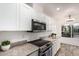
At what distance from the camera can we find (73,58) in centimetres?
168

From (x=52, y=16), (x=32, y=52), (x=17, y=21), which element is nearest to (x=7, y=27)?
(x=17, y=21)

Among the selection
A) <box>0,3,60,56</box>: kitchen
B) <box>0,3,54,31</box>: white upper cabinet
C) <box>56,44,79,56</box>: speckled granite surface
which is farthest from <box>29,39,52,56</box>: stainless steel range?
<box>0,3,54,31</box>: white upper cabinet

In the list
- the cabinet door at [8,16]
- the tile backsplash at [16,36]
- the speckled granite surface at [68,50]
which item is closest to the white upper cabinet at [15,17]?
the cabinet door at [8,16]

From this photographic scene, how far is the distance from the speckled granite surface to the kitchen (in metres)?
0.11

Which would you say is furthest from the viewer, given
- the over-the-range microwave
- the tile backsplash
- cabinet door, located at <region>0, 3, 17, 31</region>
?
the over-the-range microwave

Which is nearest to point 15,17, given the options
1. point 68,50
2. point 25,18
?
point 25,18

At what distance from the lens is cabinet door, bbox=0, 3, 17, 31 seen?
1.54 meters

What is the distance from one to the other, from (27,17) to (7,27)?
585 mm

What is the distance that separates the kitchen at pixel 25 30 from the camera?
160 centimetres

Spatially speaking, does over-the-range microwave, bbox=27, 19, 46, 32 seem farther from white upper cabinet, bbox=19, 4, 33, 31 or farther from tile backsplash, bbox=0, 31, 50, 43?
tile backsplash, bbox=0, 31, 50, 43

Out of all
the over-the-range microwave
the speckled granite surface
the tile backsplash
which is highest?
the over-the-range microwave

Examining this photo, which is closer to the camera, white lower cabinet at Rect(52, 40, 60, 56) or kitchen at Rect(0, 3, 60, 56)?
kitchen at Rect(0, 3, 60, 56)

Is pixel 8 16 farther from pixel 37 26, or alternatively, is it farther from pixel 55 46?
pixel 55 46

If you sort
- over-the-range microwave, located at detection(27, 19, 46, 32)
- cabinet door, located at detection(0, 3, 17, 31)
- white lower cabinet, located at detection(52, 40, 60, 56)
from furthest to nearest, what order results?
over-the-range microwave, located at detection(27, 19, 46, 32)
white lower cabinet, located at detection(52, 40, 60, 56)
cabinet door, located at detection(0, 3, 17, 31)
